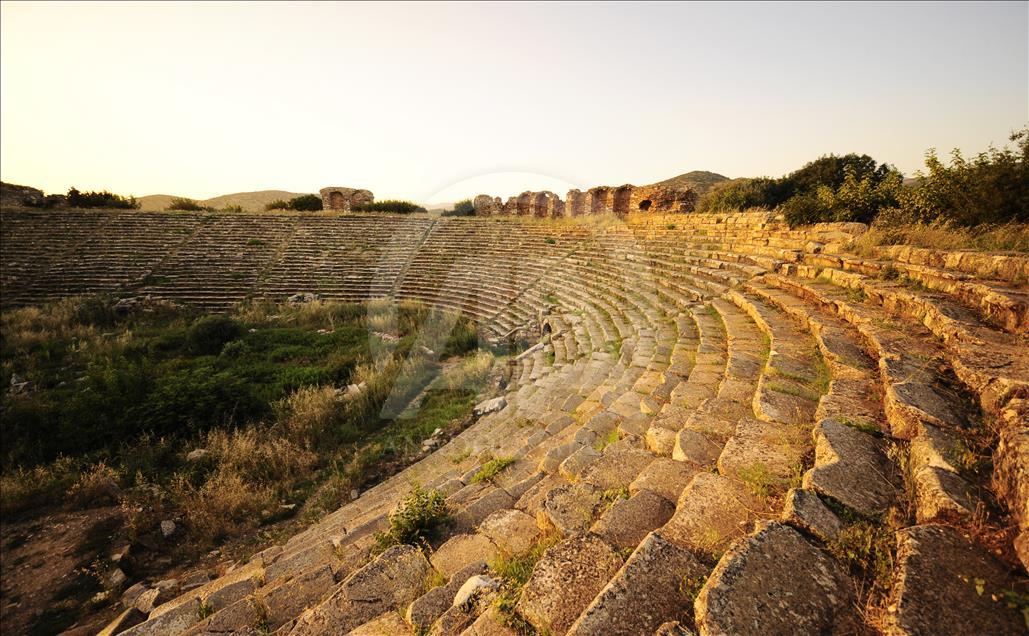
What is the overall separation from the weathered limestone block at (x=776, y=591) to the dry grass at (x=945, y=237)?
215 inches

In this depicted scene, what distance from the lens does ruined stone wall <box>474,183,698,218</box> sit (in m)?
16.5

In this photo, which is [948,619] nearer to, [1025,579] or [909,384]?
[1025,579]

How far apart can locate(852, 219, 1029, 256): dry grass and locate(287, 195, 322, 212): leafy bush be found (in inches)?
1120

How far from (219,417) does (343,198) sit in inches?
944

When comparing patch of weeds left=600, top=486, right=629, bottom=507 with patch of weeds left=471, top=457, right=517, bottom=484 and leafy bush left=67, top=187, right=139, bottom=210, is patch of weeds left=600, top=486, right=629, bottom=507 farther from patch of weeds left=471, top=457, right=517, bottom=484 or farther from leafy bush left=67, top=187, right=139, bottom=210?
leafy bush left=67, top=187, right=139, bottom=210

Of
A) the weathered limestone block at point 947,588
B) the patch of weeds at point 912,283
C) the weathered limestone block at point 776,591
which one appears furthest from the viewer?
the patch of weeds at point 912,283

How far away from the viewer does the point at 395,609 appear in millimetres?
2043

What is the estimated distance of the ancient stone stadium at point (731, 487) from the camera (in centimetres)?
141

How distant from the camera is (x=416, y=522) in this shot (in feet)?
8.64

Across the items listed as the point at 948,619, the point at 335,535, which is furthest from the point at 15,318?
the point at 948,619

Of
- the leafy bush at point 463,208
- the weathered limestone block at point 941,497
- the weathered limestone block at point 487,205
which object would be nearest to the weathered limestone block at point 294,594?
the weathered limestone block at point 941,497

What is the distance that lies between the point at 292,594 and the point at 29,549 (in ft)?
14.5

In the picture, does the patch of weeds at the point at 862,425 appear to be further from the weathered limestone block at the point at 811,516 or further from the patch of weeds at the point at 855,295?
the patch of weeds at the point at 855,295

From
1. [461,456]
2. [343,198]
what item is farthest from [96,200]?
[461,456]
